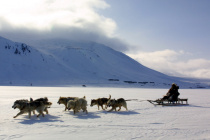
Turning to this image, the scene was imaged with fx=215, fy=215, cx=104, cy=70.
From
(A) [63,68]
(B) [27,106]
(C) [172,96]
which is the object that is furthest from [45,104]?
(A) [63,68]

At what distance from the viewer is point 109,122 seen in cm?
1030

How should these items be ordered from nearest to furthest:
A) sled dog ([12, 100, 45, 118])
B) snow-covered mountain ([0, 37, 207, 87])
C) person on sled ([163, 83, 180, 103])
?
sled dog ([12, 100, 45, 118]) → person on sled ([163, 83, 180, 103]) → snow-covered mountain ([0, 37, 207, 87])

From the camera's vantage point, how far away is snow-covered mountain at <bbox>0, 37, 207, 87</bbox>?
114875mm

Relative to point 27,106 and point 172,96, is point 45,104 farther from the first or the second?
point 172,96

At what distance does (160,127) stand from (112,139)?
287cm

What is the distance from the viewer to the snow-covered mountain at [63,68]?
11488cm

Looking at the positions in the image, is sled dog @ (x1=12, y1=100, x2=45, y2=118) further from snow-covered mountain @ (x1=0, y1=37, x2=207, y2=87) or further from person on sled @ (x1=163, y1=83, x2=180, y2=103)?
snow-covered mountain @ (x1=0, y1=37, x2=207, y2=87)

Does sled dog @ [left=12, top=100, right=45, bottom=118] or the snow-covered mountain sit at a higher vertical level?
the snow-covered mountain

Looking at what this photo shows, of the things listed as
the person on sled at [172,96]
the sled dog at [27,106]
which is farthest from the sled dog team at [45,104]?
the person on sled at [172,96]

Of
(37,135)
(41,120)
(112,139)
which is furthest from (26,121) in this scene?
(112,139)

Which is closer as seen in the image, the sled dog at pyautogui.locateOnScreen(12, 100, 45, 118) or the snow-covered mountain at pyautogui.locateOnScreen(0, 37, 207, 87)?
the sled dog at pyautogui.locateOnScreen(12, 100, 45, 118)

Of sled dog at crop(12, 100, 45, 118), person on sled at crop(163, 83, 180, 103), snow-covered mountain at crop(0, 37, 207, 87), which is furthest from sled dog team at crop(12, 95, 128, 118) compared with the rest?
snow-covered mountain at crop(0, 37, 207, 87)

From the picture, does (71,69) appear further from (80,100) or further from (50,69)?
(80,100)

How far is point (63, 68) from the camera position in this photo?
144 m
